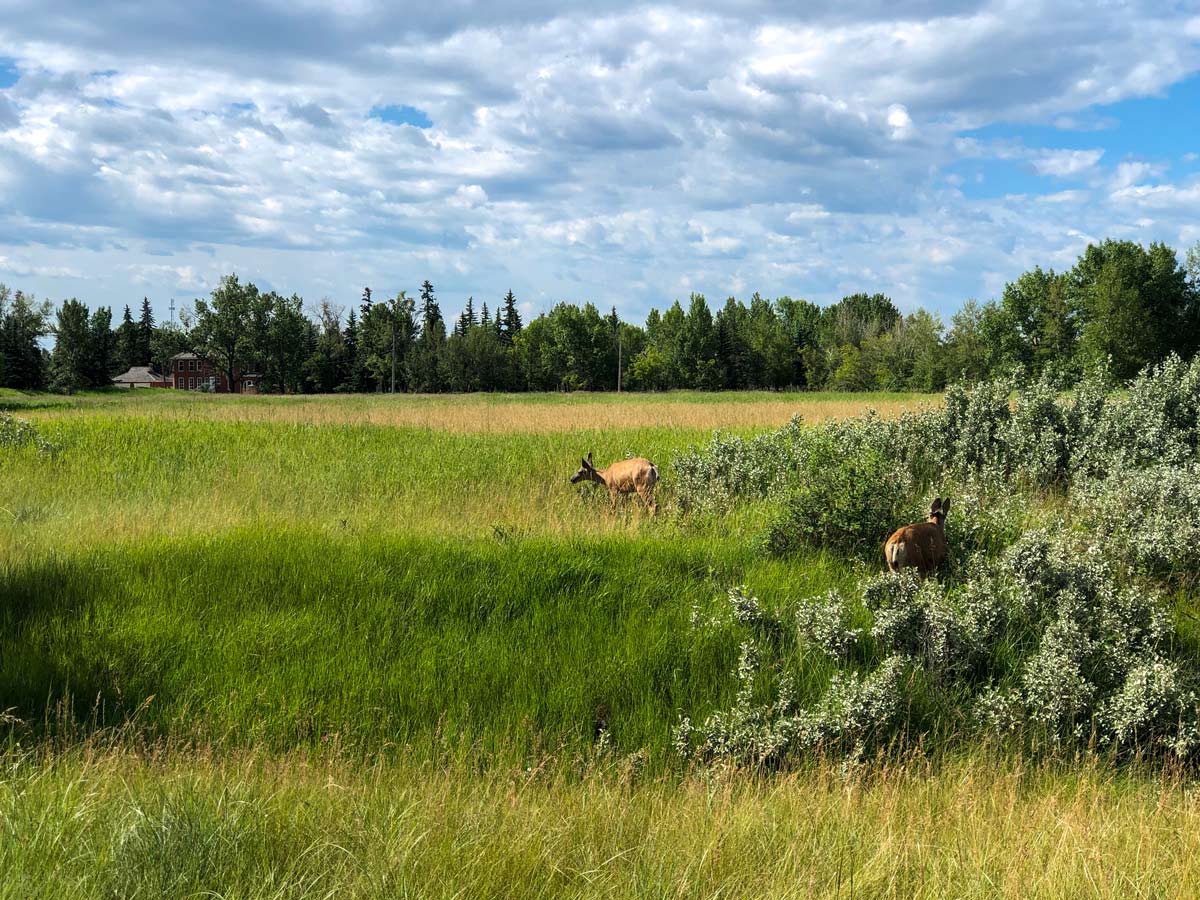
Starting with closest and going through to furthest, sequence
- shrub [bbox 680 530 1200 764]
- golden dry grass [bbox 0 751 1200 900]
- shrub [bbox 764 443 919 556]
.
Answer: golden dry grass [bbox 0 751 1200 900], shrub [bbox 680 530 1200 764], shrub [bbox 764 443 919 556]

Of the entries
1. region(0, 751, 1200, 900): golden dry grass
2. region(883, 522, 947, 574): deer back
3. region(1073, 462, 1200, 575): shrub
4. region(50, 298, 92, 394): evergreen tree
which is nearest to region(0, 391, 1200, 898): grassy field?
region(0, 751, 1200, 900): golden dry grass

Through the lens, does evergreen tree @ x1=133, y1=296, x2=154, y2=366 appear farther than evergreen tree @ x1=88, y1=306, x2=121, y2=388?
Yes

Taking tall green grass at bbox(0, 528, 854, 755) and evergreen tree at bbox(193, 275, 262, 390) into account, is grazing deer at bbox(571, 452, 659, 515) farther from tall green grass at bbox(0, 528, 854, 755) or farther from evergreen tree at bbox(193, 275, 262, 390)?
evergreen tree at bbox(193, 275, 262, 390)

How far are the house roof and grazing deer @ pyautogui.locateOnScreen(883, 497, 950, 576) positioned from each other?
373ft

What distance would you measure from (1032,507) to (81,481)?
14910 millimetres

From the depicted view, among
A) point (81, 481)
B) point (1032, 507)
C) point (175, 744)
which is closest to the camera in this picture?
point (175, 744)

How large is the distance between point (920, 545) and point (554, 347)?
8489 centimetres

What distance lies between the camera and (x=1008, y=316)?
229 ft

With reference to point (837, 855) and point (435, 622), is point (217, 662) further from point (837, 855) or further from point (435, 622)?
point (837, 855)

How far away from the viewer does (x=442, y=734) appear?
6109 millimetres

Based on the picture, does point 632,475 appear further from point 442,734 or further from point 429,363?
point 429,363

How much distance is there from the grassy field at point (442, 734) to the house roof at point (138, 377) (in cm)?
10473

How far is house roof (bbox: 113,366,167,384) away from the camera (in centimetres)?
10429

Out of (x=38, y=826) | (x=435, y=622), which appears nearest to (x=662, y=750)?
(x=435, y=622)
